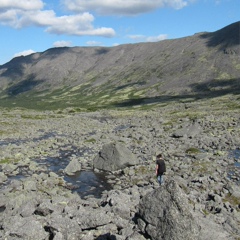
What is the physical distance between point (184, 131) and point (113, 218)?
4843 centimetres

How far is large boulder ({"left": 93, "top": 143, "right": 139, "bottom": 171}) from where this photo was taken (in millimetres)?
42750

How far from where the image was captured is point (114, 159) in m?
43.2

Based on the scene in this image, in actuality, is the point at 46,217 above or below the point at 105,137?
above

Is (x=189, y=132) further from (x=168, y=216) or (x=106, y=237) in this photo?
(x=168, y=216)

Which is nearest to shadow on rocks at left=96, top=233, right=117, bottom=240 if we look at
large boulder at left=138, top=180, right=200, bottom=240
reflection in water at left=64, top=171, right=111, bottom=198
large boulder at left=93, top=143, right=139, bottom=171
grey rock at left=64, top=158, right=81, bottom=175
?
large boulder at left=138, top=180, right=200, bottom=240

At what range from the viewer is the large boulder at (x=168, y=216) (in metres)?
16.1

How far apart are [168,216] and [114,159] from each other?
26.7 metres

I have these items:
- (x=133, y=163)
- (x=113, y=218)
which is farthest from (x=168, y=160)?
(x=113, y=218)

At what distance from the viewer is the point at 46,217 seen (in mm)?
20375

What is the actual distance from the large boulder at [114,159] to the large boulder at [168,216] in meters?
24.4

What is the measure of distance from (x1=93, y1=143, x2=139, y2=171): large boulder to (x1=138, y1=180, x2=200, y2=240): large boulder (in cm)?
2444

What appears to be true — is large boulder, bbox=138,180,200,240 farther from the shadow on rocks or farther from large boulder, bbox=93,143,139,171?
large boulder, bbox=93,143,139,171

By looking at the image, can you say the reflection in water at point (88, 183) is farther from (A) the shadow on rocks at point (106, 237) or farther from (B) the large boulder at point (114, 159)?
(A) the shadow on rocks at point (106, 237)

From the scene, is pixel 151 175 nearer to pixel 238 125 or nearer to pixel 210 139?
pixel 210 139
